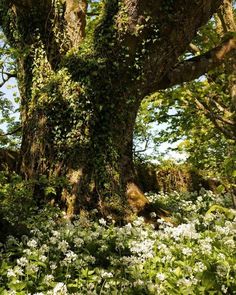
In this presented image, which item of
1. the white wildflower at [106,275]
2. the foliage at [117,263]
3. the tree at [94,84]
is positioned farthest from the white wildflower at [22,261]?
the tree at [94,84]

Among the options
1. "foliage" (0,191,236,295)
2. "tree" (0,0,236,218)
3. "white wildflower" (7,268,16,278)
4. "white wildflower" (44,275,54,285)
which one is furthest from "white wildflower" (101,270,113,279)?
"tree" (0,0,236,218)

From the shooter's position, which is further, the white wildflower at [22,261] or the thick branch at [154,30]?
the thick branch at [154,30]

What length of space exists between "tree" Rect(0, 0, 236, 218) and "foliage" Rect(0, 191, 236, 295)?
1.60 m

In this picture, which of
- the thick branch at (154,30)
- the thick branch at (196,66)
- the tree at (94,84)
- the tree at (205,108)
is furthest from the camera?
the tree at (205,108)

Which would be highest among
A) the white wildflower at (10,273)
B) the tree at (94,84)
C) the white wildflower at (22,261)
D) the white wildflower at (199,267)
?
the tree at (94,84)

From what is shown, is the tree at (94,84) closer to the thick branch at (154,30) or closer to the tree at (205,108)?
the thick branch at (154,30)

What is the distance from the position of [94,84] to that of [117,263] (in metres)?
4.13

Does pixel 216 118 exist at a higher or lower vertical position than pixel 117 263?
higher

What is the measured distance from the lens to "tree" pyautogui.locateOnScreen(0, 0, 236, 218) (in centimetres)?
750

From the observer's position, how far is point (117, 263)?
4.80 meters

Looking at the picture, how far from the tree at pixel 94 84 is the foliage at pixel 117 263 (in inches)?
62.9

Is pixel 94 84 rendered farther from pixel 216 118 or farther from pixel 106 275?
pixel 216 118

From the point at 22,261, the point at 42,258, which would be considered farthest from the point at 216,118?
the point at 22,261

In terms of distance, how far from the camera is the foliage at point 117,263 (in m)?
4.04
